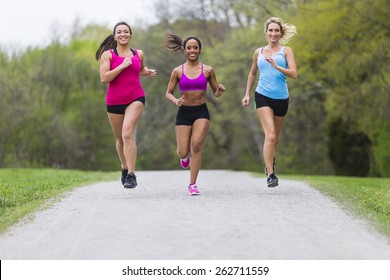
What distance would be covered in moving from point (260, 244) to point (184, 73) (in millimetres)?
4763

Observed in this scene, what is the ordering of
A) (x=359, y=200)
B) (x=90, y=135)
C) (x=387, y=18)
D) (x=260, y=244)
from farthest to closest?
1. (x=90, y=135)
2. (x=387, y=18)
3. (x=359, y=200)
4. (x=260, y=244)

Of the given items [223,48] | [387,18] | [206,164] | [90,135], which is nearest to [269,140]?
[387,18]

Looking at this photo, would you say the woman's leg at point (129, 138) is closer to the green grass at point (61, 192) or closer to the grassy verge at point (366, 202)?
the green grass at point (61, 192)

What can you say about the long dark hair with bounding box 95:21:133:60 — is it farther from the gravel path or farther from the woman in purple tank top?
the gravel path

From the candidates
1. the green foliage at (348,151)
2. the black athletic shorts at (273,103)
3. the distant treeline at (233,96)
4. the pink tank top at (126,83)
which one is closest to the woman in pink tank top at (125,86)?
the pink tank top at (126,83)

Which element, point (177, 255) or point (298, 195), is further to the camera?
point (298, 195)

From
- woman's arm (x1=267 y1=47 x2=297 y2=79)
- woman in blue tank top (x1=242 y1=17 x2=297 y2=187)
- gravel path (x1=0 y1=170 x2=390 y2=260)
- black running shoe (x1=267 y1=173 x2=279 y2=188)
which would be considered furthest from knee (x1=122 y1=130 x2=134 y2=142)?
woman's arm (x1=267 y1=47 x2=297 y2=79)

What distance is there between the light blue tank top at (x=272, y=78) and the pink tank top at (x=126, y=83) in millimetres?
1862

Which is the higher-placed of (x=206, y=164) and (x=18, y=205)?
(x=18, y=205)

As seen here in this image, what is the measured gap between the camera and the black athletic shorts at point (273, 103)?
1294cm

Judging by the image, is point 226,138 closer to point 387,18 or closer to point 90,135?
point 90,135

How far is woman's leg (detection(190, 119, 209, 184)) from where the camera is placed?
1216 centimetres

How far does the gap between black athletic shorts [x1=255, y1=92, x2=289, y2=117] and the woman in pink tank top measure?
1789 mm

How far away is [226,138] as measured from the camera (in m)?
59.4
